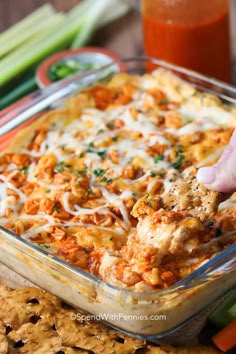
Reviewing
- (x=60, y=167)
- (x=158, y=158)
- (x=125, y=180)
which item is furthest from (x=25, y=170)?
(x=158, y=158)

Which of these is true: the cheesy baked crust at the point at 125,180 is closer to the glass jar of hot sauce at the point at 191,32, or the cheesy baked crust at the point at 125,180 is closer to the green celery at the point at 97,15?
the glass jar of hot sauce at the point at 191,32

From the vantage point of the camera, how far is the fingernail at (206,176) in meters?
2.96

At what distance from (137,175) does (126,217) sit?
0.30 m

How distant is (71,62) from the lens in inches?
183

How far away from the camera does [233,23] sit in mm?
5113

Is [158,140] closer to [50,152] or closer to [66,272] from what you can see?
[50,152]

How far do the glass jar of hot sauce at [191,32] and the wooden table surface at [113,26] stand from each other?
0.34 m

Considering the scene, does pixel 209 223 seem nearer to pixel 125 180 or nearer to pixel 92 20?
pixel 125 180

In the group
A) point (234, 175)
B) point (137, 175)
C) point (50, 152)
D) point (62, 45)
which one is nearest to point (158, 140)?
point (137, 175)

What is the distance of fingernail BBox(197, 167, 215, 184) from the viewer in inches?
117

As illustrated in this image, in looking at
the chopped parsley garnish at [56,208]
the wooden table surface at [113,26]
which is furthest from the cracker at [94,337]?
the wooden table surface at [113,26]

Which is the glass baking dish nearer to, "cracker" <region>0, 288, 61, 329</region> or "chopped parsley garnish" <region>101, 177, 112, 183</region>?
"cracker" <region>0, 288, 61, 329</region>

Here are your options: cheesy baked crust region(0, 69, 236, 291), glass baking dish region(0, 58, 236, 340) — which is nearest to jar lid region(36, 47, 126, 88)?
cheesy baked crust region(0, 69, 236, 291)

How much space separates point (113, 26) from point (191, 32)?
3.22 feet
